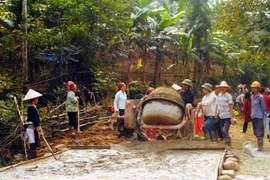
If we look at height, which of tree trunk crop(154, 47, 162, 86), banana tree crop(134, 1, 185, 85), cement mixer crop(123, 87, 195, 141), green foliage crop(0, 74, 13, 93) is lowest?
cement mixer crop(123, 87, 195, 141)

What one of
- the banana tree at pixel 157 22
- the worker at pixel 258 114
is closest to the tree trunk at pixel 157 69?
the banana tree at pixel 157 22

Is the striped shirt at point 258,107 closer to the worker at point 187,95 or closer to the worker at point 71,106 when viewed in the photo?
the worker at point 187,95

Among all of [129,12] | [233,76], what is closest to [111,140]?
[129,12]

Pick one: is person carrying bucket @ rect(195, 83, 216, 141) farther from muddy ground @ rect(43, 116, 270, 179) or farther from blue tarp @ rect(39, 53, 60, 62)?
blue tarp @ rect(39, 53, 60, 62)

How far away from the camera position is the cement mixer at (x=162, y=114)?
7531 mm

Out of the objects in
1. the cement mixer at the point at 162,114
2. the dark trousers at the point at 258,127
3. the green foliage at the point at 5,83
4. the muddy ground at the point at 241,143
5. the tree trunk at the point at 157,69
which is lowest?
the muddy ground at the point at 241,143

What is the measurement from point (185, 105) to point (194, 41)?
13.2 m

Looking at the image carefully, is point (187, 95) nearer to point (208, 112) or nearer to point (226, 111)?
point (208, 112)

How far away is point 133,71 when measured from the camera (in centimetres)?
2105

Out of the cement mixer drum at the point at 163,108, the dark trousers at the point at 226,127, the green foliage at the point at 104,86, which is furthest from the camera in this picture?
the green foliage at the point at 104,86

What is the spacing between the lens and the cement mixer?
24.7ft

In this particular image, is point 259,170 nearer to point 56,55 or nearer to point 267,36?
point 267,36

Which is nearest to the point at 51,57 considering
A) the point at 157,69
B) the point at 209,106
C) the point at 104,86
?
the point at 104,86

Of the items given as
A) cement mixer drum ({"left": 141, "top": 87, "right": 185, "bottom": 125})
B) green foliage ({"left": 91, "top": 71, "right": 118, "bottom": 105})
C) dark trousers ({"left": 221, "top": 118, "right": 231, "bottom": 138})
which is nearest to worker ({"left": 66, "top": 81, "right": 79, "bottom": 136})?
cement mixer drum ({"left": 141, "top": 87, "right": 185, "bottom": 125})
